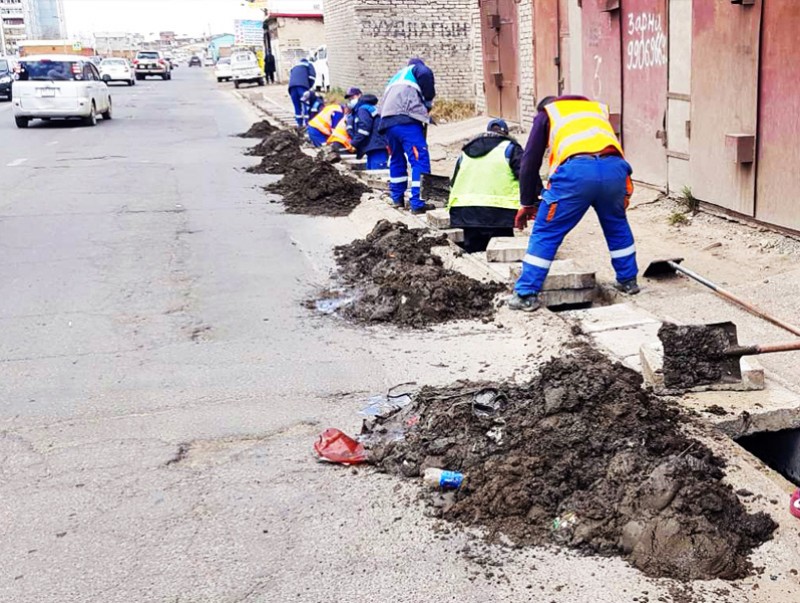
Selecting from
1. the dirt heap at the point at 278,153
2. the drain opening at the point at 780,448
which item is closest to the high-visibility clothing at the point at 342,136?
the dirt heap at the point at 278,153

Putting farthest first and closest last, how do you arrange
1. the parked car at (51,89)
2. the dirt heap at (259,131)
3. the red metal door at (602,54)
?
the parked car at (51,89) < the dirt heap at (259,131) < the red metal door at (602,54)

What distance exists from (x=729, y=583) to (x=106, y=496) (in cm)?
257

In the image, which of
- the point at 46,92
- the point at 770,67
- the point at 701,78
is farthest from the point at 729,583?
the point at 46,92

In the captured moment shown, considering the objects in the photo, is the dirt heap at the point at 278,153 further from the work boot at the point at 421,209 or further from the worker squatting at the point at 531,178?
the work boot at the point at 421,209

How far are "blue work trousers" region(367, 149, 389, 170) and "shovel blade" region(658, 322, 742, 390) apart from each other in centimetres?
982

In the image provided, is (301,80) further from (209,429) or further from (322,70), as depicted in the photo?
(209,429)

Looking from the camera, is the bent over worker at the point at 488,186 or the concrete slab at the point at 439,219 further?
the concrete slab at the point at 439,219

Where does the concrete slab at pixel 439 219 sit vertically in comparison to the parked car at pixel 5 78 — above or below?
below

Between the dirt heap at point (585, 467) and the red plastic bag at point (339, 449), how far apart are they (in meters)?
0.08

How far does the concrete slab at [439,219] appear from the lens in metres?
9.38

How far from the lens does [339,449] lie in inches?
172

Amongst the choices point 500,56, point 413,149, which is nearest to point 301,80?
point 500,56

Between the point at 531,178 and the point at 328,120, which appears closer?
the point at 531,178

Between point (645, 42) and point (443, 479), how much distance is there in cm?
765
